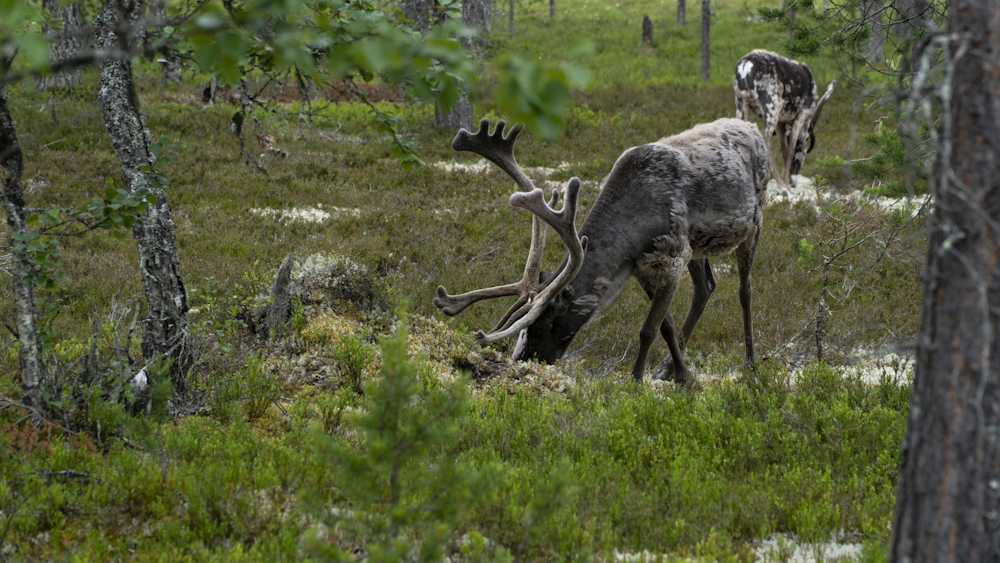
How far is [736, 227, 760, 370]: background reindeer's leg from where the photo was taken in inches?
282

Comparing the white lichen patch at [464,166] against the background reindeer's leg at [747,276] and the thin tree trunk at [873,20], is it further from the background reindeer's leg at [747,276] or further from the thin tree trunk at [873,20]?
the thin tree trunk at [873,20]

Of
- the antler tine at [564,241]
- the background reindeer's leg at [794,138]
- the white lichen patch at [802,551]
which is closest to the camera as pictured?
the white lichen patch at [802,551]

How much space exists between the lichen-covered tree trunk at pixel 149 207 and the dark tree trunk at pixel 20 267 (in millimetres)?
598

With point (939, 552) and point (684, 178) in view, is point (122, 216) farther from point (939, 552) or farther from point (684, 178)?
point (684, 178)

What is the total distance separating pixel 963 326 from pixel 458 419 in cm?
344

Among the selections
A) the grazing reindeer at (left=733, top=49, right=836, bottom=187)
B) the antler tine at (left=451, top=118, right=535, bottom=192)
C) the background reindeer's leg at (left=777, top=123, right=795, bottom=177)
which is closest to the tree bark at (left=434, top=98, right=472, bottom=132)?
the grazing reindeer at (left=733, top=49, right=836, bottom=187)

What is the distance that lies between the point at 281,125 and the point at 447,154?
4.22 metres

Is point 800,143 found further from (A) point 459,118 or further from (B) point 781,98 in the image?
(A) point 459,118

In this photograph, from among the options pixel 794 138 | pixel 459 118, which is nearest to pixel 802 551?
pixel 794 138

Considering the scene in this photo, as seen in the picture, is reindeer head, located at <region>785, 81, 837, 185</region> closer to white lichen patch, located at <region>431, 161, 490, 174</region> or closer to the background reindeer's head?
the background reindeer's head

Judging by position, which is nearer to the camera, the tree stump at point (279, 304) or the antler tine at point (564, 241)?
the antler tine at point (564, 241)

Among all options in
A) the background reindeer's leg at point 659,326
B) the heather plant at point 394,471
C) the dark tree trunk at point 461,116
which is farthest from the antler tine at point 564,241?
the dark tree trunk at point 461,116

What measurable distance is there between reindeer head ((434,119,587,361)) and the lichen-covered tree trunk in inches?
85.9

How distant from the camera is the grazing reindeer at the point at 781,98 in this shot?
47.0 ft
